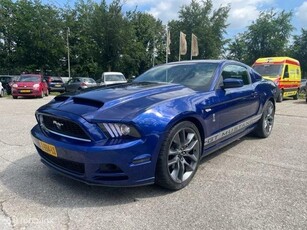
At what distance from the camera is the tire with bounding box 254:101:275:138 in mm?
5883

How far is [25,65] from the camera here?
108ft

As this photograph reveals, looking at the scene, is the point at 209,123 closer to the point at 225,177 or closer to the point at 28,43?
the point at 225,177

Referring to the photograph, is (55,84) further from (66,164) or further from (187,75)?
(66,164)

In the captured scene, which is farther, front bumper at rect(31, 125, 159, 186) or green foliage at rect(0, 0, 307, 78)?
green foliage at rect(0, 0, 307, 78)

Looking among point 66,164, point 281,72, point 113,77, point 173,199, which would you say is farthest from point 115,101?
point 113,77

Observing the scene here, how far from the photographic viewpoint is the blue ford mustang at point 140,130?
117 inches

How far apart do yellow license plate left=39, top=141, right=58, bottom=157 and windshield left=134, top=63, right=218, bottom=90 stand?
197cm

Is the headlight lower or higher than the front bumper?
higher

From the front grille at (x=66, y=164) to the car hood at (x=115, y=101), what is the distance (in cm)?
52

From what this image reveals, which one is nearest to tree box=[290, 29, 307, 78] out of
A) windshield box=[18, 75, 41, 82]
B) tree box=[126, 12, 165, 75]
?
tree box=[126, 12, 165, 75]

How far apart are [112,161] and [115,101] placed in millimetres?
690

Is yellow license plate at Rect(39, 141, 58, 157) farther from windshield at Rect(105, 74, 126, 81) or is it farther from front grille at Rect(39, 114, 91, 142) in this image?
windshield at Rect(105, 74, 126, 81)

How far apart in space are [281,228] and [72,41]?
1480 inches

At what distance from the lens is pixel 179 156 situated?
348cm
